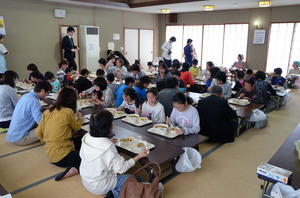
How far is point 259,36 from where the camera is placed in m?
10.7

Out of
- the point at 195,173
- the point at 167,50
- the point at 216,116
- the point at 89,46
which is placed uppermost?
the point at 89,46

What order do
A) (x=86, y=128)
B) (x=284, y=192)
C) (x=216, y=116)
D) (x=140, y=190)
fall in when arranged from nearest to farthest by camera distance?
(x=284, y=192), (x=140, y=190), (x=86, y=128), (x=216, y=116)

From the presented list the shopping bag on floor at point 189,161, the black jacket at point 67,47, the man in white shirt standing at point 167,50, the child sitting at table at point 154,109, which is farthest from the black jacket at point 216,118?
the man in white shirt standing at point 167,50

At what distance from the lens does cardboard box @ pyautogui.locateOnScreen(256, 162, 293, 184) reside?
2.04 metres

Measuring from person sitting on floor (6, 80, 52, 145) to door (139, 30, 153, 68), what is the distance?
9.76 m

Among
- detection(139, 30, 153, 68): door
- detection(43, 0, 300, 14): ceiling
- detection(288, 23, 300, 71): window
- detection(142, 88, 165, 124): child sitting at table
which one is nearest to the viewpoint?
detection(142, 88, 165, 124): child sitting at table

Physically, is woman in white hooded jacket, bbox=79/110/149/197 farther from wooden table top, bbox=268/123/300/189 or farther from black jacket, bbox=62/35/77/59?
black jacket, bbox=62/35/77/59

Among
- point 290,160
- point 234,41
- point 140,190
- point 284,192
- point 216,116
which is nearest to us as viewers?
point 284,192

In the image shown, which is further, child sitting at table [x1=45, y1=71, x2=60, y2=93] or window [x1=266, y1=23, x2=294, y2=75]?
window [x1=266, y1=23, x2=294, y2=75]

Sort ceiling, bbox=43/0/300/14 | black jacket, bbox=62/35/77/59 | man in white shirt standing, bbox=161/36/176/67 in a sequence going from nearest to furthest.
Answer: ceiling, bbox=43/0/300/14
black jacket, bbox=62/35/77/59
man in white shirt standing, bbox=161/36/176/67

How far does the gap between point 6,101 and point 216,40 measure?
1014cm

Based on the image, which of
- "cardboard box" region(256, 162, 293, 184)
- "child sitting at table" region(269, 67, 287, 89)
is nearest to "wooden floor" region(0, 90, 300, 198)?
"cardboard box" region(256, 162, 293, 184)

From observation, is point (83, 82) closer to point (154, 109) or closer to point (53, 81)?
point (53, 81)

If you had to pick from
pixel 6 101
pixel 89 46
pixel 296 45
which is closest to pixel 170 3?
pixel 89 46
